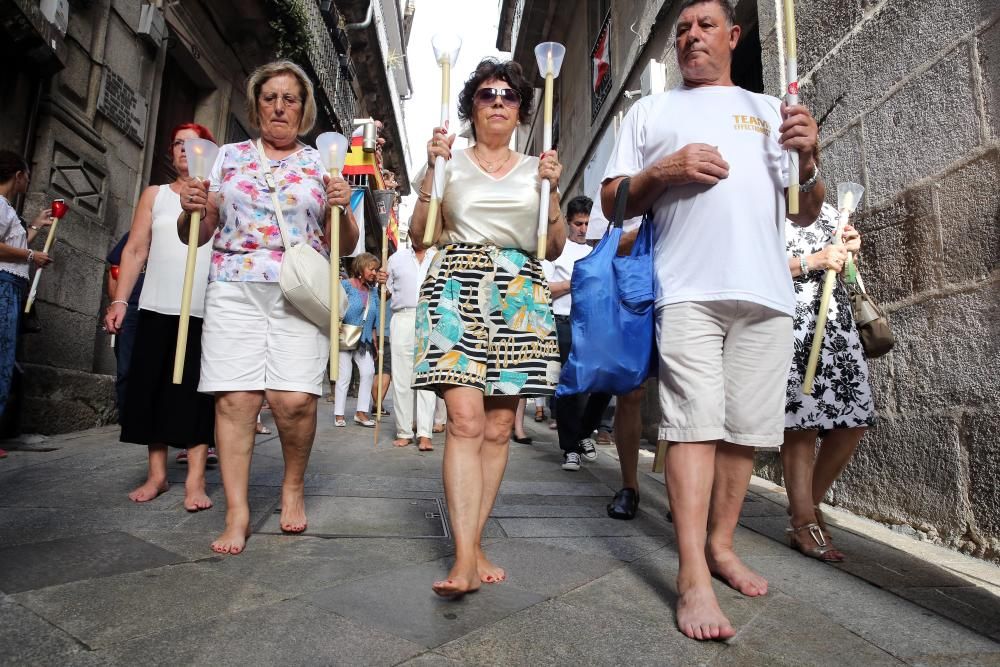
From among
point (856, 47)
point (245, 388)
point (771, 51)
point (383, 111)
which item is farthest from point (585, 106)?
point (383, 111)

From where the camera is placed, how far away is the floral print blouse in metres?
2.90

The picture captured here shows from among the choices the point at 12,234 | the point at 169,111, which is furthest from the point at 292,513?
the point at 169,111

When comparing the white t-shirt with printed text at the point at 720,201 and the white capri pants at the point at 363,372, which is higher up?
the white t-shirt with printed text at the point at 720,201

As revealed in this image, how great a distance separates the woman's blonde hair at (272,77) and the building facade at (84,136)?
3.18 metres

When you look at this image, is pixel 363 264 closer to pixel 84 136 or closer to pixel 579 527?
pixel 84 136

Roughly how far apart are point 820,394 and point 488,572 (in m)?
1.62

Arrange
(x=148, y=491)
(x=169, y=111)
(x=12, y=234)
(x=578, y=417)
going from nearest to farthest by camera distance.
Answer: (x=148, y=491) → (x=12, y=234) → (x=578, y=417) → (x=169, y=111)

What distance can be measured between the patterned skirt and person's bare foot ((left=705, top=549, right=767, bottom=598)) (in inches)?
31.9

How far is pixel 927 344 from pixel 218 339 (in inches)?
127

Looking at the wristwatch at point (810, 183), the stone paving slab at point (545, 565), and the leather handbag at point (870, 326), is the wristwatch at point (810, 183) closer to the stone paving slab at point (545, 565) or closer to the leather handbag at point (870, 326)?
the leather handbag at point (870, 326)

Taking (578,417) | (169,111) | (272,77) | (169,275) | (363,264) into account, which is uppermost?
(169,111)

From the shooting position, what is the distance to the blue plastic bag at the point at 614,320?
2369mm

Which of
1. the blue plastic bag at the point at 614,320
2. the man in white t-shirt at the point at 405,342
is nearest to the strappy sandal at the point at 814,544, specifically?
the blue plastic bag at the point at 614,320

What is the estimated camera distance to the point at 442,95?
260cm
